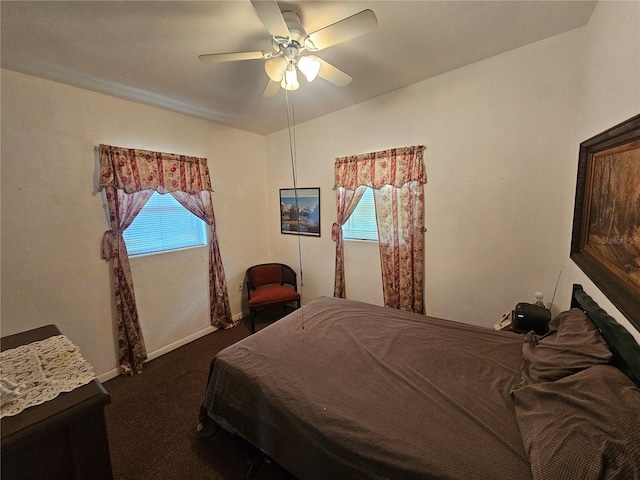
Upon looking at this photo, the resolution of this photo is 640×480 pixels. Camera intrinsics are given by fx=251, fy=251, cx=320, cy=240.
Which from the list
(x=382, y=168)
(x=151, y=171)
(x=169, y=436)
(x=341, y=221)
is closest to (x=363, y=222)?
(x=341, y=221)

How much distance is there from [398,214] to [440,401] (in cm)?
175

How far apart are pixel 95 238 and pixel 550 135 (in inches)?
150

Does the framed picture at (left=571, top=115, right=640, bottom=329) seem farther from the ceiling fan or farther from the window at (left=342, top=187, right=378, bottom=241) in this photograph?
the window at (left=342, top=187, right=378, bottom=241)

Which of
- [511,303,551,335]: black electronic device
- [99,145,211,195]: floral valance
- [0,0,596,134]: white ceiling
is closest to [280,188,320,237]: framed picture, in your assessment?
[99,145,211,195]: floral valance

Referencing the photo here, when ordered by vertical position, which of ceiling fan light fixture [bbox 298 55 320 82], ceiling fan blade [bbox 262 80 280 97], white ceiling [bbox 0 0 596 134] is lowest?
ceiling fan light fixture [bbox 298 55 320 82]

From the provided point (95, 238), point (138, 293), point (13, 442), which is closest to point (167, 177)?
point (95, 238)

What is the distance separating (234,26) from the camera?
1505 mm

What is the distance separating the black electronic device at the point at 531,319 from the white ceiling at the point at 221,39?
1.91m

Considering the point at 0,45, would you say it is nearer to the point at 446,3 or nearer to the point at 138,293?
the point at 138,293

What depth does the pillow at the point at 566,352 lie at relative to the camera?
42.6 inches

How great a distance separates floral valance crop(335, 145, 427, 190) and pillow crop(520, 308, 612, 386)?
153cm

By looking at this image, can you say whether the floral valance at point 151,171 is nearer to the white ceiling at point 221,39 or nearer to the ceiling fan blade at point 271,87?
the white ceiling at point 221,39

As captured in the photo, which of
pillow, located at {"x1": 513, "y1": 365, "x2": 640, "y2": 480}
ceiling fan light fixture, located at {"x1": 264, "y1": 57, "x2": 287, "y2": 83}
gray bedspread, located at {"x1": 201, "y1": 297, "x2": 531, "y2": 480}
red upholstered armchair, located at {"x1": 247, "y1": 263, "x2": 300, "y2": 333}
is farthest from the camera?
red upholstered armchair, located at {"x1": 247, "y1": 263, "x2": 300, "y2": 333}

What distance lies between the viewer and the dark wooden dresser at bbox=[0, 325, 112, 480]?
76 cm
